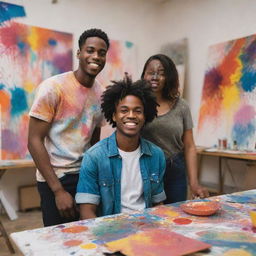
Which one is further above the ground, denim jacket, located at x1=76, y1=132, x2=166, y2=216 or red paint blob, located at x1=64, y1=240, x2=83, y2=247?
denim jacket, located at x1=76, y1=132, x2=166, y2=216

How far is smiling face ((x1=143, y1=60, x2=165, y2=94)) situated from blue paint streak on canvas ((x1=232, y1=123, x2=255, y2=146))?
205 centimetres

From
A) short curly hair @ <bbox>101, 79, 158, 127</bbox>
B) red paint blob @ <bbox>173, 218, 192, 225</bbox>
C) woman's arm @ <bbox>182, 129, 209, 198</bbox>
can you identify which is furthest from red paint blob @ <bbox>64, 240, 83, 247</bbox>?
woman's arm @ <bbox>182, 129, 209, 198</bbox>

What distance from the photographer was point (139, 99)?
1618mm

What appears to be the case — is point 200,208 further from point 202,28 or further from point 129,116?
point 202,28

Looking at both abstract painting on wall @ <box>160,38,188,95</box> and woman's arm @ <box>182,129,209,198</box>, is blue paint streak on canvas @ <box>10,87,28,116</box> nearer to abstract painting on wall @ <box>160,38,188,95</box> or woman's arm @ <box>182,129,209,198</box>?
abstract painting on wall @ <box>160,38,188,95</box>

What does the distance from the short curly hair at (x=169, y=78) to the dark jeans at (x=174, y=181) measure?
0.39 metres

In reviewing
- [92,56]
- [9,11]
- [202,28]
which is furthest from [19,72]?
[202,28]

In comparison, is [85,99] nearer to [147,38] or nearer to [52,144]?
[52,144]

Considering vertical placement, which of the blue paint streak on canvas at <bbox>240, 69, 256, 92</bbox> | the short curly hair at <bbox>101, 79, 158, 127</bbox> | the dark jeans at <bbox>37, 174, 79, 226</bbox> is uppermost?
the blue paint streak on canvas at <bbox>240, 69, 256, 92</bbox>

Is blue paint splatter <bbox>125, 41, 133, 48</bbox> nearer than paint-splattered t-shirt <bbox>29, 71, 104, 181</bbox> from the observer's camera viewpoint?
No

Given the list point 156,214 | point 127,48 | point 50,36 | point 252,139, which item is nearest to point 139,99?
point 156,214

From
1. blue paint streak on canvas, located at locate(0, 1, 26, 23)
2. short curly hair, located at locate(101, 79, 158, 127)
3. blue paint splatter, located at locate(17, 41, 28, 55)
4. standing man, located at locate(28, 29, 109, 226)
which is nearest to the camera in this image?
standing man, located at locate(28, 29, 109, 226)

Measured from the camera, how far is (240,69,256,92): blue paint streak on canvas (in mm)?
3564

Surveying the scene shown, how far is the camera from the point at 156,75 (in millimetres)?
1890
